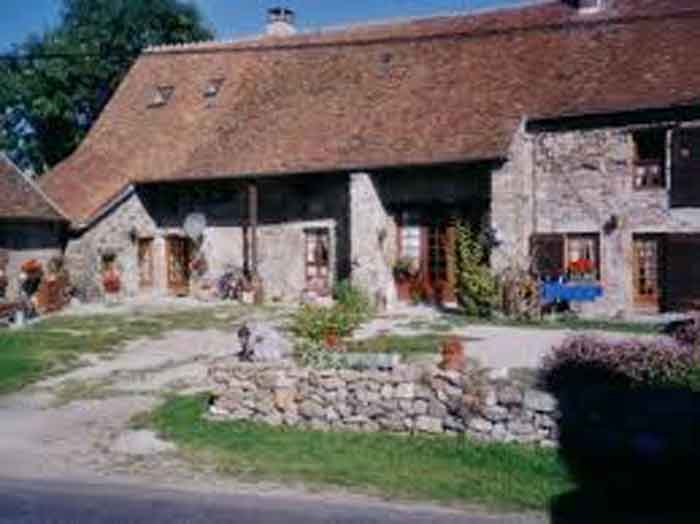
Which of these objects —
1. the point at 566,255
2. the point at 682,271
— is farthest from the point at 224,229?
the point at 682,271

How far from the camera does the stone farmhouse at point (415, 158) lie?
25.1m

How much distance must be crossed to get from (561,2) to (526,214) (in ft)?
24.8

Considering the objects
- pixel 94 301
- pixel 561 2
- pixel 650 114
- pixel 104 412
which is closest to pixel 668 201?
pixel 650 114

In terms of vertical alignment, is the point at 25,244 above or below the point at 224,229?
below

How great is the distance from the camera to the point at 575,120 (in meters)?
25.6

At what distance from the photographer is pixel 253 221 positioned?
2938 centimetres

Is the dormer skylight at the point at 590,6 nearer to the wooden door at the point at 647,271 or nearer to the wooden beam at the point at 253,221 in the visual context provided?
the wooden door at the point at 647,271

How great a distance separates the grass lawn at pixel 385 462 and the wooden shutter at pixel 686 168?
13.1m

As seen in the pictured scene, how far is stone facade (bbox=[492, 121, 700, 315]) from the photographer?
2495 centimetres

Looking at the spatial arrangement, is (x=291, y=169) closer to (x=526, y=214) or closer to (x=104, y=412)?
(x=526, y=214)

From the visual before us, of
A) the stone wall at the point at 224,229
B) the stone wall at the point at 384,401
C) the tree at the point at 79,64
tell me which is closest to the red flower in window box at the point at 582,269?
the stone wall at the point at 224,229

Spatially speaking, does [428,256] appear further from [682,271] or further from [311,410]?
[311,410]

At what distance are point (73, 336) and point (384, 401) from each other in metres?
11.3

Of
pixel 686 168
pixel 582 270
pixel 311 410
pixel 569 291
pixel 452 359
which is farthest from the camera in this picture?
pixel 582 270
